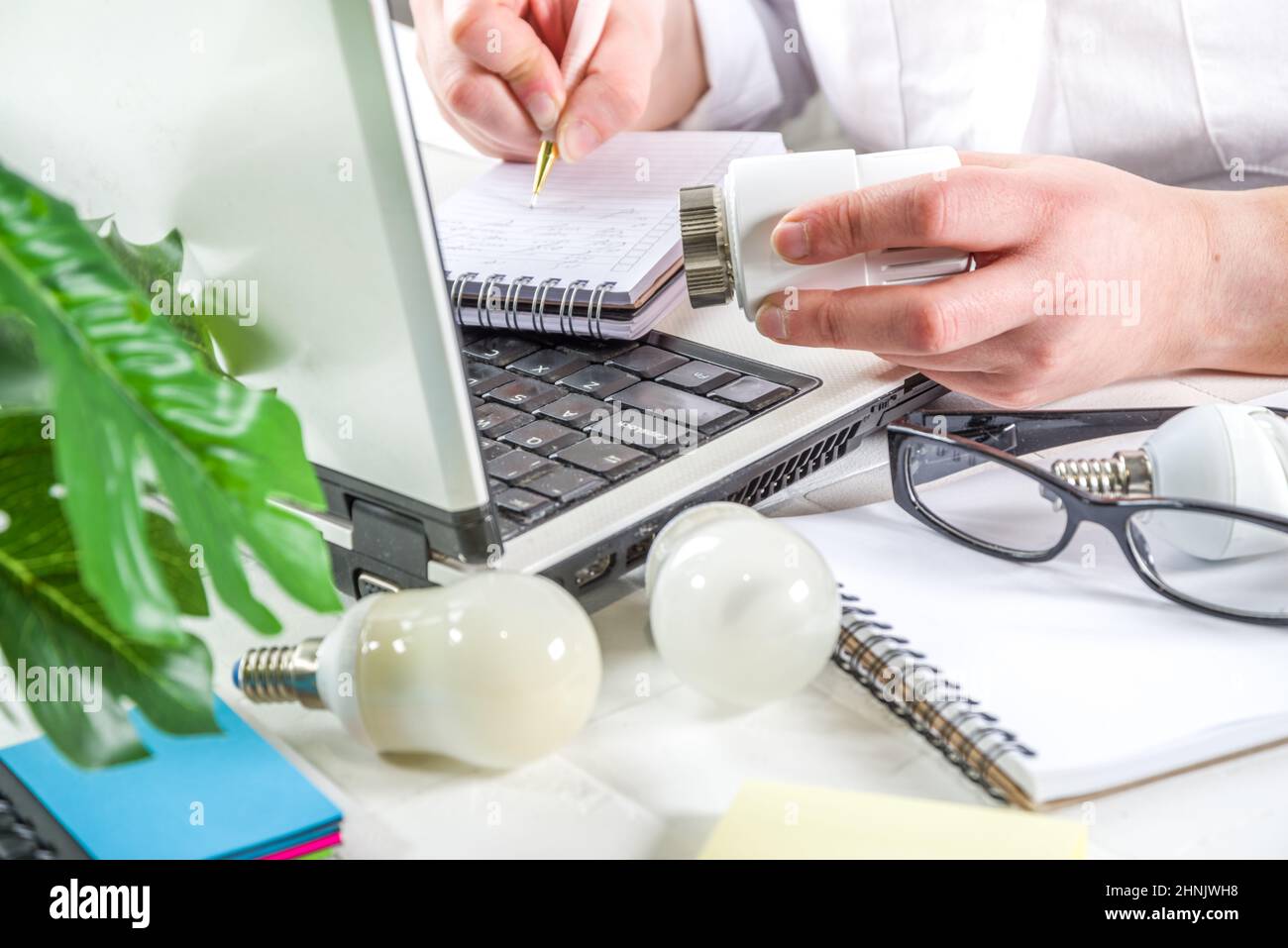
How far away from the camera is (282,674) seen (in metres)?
0.35

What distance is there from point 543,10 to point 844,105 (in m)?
0.21

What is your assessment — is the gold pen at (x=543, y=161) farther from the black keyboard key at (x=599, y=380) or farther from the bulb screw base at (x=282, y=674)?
the bulb screw base at (x=282, y=674)

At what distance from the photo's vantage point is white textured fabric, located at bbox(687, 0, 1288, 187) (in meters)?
0.67

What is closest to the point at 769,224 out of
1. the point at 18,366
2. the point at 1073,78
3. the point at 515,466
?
the point at 515,466

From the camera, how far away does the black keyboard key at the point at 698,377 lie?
0.49 m

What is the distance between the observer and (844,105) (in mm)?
814

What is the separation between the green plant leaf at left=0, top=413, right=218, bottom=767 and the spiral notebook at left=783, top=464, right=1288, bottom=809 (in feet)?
0.61

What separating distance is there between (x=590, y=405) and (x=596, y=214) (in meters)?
0.17

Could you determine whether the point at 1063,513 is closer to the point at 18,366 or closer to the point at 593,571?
the point at 593,571

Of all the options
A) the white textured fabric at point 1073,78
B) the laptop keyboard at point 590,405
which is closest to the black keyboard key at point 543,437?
the laptop keyboard at point 590,405

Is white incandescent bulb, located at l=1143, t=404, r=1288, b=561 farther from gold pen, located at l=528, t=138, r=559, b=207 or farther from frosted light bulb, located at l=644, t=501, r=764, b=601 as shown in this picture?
gold pen, located at l=528, t=138, r=559, b=207

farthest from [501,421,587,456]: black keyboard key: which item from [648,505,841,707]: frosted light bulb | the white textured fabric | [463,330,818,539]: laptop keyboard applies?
the white textured fabric
